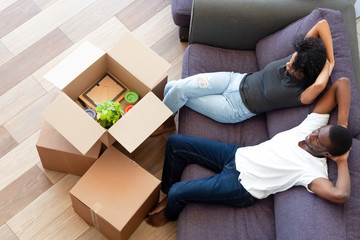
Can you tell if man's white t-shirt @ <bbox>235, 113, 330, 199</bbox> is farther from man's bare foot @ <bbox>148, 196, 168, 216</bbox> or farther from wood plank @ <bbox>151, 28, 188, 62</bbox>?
wood plank @ <bbox>151, 28, 188, 62</bbox>

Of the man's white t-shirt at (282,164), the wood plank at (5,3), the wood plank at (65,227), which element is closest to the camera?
the man's white t-shirt at (282,164)

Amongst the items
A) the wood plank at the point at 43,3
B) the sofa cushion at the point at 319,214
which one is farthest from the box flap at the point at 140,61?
the wood plank at the point at 43,3

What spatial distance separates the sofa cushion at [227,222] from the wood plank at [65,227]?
626mm

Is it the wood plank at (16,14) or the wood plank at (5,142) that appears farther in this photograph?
the wood plank at (16,14)

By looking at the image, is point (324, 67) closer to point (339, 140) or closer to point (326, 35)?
point (326, 35)

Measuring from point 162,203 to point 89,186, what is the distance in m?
0.42

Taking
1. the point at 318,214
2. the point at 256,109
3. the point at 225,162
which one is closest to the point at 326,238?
the point at 318,214

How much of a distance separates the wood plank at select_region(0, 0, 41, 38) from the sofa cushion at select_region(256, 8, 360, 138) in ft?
5.38

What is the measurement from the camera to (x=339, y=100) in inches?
75.0

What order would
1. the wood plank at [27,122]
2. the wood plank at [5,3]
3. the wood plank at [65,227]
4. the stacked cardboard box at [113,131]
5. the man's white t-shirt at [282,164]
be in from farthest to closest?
the wood plank at [5,3] → the wood plank at [27,122] → the wood plank at [65,227] → the stacked cardboard box at [113,131] → the man's white t-shirt at [282,164]

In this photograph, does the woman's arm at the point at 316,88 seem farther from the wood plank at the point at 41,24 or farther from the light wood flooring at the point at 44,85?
the wood plank at the point at 41,24

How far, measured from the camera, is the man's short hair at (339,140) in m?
1.73

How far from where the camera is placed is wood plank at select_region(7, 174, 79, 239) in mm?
2215

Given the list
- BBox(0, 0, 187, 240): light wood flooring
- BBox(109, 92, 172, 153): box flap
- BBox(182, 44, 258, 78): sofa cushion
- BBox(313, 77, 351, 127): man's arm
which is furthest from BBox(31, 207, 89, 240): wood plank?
BBox(313, 77, 351, 127): man's arm
